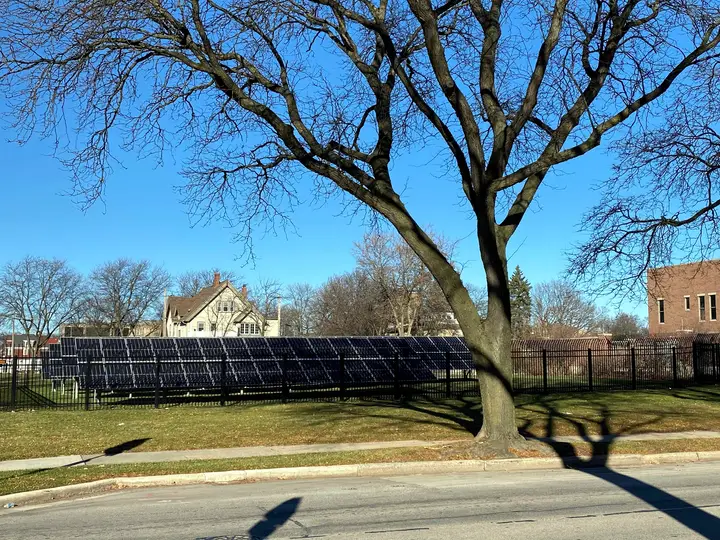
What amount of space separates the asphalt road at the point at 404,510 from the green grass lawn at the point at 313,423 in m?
3.91

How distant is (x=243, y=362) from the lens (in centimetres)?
2272

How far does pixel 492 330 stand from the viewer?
40.3 ft

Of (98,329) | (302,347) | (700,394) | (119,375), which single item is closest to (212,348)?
(302,347)

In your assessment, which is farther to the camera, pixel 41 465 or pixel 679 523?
pixel 41 465

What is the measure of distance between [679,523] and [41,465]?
9.38 m

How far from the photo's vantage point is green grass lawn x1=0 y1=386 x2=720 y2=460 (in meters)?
13.6

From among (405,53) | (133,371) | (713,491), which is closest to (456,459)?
(713,491)

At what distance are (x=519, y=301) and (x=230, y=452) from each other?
79.6m

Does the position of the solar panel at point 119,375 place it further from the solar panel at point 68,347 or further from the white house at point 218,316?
the white house at point 218,316

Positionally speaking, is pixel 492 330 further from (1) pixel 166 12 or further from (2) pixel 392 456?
(1) pixel 166 12

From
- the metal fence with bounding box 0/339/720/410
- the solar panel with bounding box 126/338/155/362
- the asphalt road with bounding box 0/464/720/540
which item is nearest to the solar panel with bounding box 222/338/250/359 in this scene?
the metal fence with bounding box 0/339/720/410

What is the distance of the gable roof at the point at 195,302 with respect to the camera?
69.2m

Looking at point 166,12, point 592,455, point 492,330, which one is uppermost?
point 166,12

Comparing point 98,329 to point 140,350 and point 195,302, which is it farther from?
point 140,350
